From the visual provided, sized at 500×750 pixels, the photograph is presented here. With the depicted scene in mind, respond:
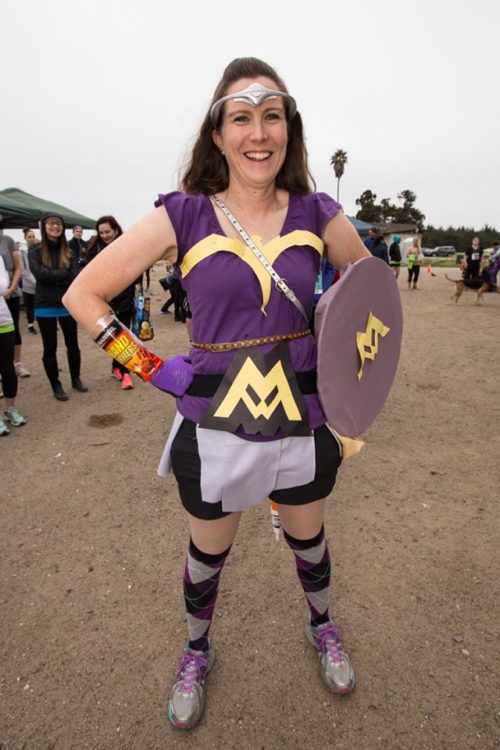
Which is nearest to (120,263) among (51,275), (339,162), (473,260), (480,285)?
(51,275)

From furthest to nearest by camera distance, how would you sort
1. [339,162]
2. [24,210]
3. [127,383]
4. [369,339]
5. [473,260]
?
[339,162], [473,260], [24,210], [127,383], [369,339]

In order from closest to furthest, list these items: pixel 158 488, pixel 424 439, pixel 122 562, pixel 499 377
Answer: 1. pixel 122 562
2. pixel 158 488
3. pixel 424 439
4. pixel 499 377

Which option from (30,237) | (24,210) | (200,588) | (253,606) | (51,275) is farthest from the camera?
(24,210)

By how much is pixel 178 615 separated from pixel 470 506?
190 cm

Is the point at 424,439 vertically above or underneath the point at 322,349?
underneath

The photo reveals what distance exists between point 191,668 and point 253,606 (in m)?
0.48

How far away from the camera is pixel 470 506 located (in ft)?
9.14

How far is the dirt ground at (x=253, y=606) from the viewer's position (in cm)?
160

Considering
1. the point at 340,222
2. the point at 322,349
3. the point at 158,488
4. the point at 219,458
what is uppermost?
the point at 340,222

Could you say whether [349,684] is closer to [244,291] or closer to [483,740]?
[483,740]

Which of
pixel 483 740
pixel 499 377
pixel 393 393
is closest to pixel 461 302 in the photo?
pixel 499 377

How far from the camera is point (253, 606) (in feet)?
6.84

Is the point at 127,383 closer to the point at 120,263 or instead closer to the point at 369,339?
the point at 120,263

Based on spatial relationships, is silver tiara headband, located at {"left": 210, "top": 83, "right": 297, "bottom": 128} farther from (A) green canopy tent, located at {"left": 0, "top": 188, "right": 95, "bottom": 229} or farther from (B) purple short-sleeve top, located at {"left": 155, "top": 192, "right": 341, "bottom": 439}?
(A) green canopy tent, located at {"left": 0, "top": 188, "right": 95, "bottom": 229}
